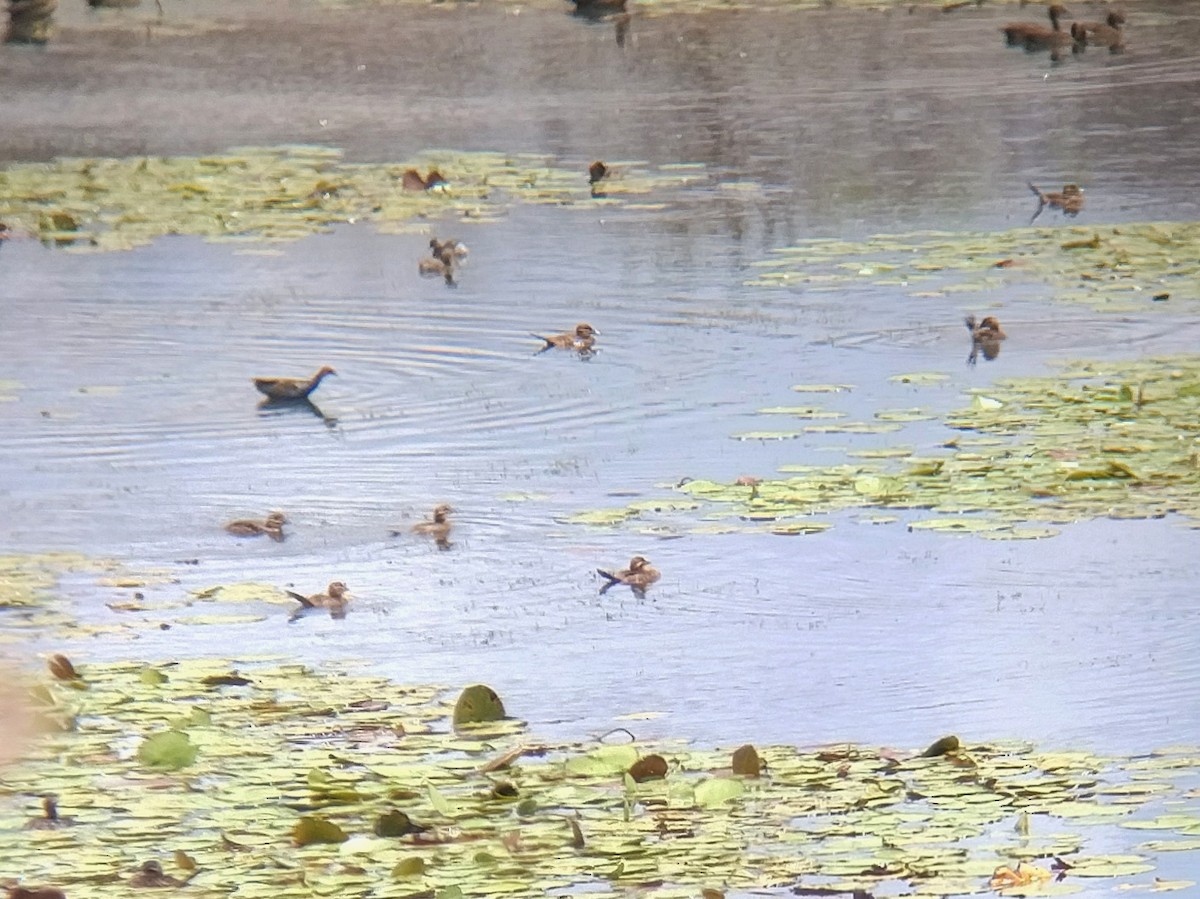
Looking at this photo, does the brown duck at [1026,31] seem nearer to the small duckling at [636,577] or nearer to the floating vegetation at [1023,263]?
the floating vegetation at [1023,263]

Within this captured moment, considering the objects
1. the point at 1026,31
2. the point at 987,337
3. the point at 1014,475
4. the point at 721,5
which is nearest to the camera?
the point at 1014,475

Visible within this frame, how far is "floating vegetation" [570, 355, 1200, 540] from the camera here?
7.67 m

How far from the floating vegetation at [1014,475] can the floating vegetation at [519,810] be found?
6.77ft

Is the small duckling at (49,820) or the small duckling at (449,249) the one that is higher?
the small duckling at (449,249)

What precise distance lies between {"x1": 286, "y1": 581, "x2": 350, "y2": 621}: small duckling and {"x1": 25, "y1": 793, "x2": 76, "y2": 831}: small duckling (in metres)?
1.69

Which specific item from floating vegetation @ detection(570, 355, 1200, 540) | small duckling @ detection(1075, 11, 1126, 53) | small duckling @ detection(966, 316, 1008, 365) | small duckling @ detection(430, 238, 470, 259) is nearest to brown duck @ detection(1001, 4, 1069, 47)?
small duckling @ detection(1075, 11, 1126, 53)

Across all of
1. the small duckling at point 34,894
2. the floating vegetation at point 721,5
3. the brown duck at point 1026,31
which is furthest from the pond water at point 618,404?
the floating vegetation at point 721,5

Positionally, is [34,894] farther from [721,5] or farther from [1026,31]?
[721,5]

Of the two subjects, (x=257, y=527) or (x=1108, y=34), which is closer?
(x=257, y=527)

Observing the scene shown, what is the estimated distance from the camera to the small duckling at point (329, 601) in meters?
6.94

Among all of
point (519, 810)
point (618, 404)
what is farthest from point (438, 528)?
point (519, 810)

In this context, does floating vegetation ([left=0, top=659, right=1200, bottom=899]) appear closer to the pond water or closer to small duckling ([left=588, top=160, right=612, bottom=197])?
the pond water

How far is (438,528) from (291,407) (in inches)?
87.3

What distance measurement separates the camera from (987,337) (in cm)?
1016
